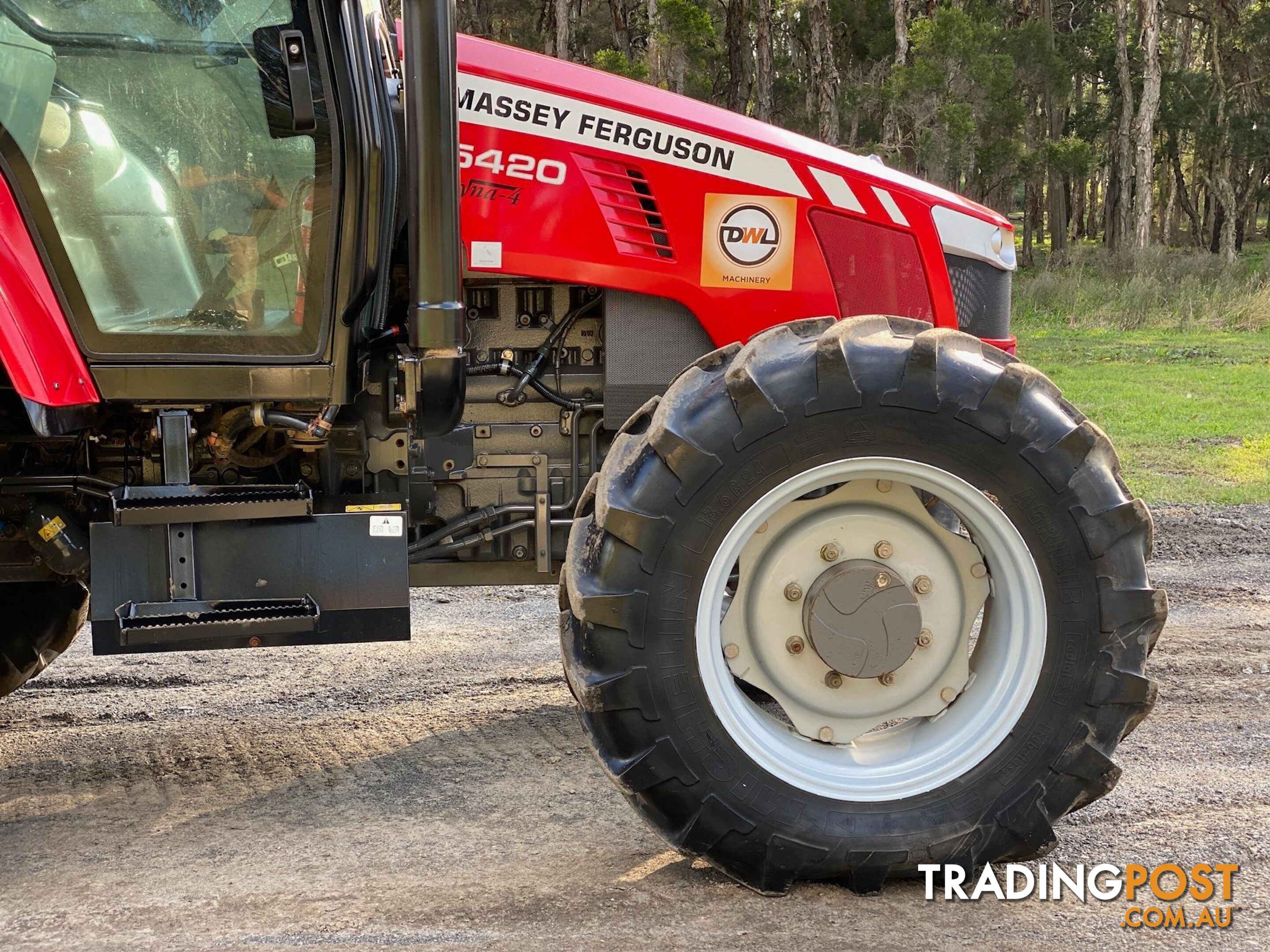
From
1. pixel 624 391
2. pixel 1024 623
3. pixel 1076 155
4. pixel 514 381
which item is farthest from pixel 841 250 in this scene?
pixel 1076 155

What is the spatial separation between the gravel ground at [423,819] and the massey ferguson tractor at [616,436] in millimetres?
224

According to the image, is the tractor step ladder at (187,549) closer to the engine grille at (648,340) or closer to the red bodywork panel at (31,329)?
the red bodywork panel at (31,329)

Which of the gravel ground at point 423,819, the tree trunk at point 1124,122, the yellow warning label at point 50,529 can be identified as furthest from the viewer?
the tree trunk at point 1124,122

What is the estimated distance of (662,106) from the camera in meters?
3.58

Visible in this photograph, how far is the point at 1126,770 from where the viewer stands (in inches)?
145

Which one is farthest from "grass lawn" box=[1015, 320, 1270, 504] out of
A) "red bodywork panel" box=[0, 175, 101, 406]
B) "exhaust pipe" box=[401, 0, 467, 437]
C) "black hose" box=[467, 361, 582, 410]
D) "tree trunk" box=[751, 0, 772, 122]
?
"tree trunk" box=[751, 0, 772, 122]

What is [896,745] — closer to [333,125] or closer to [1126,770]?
[1126,770]

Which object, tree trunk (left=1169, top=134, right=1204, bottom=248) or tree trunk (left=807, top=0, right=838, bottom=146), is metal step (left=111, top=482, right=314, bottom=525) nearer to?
tree trunk (left=807, top=0, right=838, bottom=146)

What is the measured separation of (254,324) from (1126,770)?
8.88 ft

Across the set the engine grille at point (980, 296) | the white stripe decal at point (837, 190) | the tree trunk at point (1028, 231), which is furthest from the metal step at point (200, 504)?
the tree trunk at point (1028, 231)

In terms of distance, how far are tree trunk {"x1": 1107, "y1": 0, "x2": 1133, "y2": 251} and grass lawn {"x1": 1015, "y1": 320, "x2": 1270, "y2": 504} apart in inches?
433

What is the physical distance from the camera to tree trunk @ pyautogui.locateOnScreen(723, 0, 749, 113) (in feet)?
80.9

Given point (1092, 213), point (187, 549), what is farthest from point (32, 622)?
point (1092, 213)

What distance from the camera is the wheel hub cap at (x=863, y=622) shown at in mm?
3047
